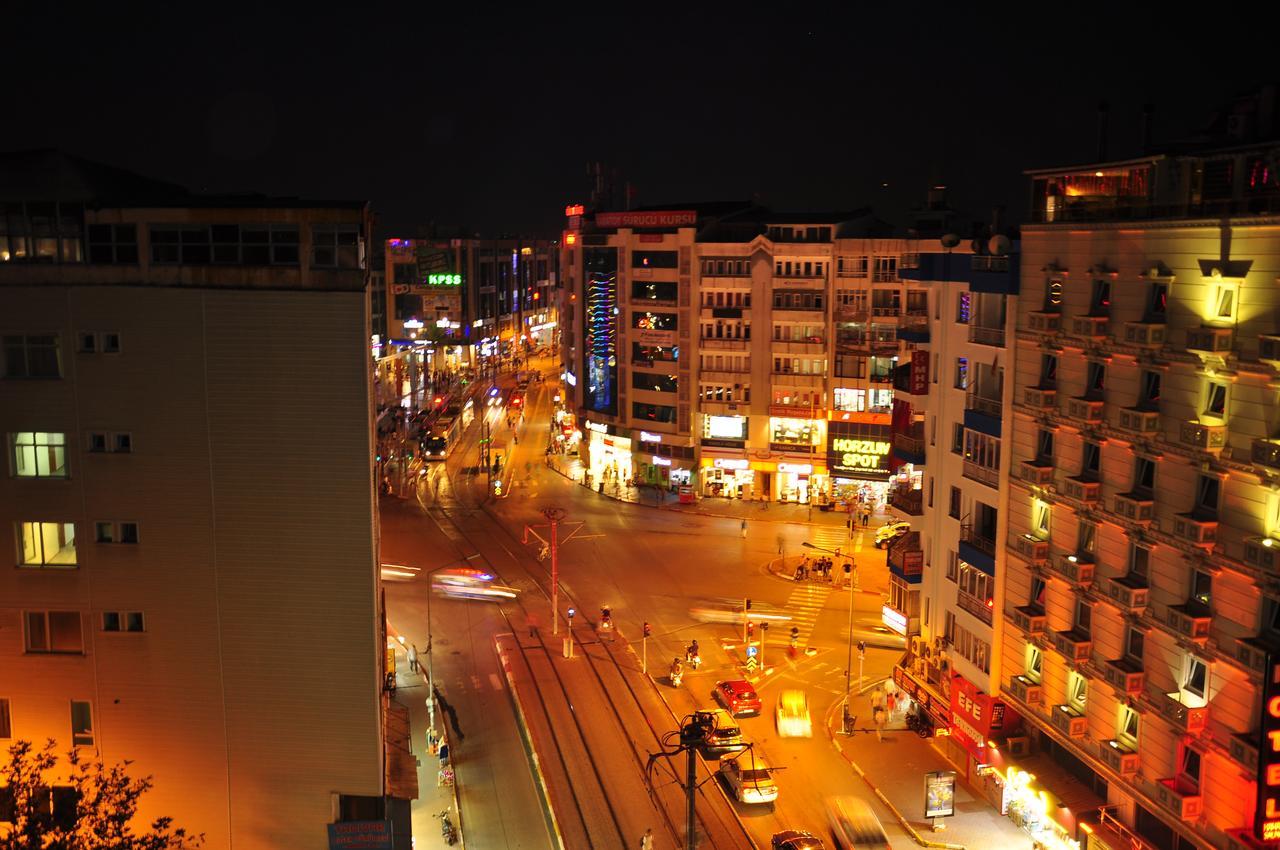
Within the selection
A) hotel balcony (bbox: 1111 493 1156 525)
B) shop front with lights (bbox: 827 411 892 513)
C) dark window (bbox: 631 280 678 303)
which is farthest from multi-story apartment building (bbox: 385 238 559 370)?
hotel balcony (bbox: 1111 493 1156 525)

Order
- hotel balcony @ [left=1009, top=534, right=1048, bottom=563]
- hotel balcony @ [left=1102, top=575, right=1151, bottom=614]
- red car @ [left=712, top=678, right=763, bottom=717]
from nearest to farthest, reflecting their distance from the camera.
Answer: hotel balcony @ [left=1102, top=575, right=1151, bottom=614] → hotel balcony @ [left=1009, top=534, right=1048, bottom=563] → red car @ [left=712, top=678, right=763, bottom=717]

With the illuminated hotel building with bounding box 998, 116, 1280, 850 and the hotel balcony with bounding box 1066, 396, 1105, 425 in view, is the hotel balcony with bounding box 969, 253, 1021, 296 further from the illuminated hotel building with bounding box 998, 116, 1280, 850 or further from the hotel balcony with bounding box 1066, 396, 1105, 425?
the hotel balcony with bounding box 1066, 396, 1105, 425

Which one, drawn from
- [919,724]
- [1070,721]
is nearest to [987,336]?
[1070,721]

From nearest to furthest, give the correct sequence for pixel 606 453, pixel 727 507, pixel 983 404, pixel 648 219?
1. pixel 983 404
2. pixel 727 507
3. pixel 648 219
4. pixel 606 453

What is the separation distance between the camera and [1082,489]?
3203cm

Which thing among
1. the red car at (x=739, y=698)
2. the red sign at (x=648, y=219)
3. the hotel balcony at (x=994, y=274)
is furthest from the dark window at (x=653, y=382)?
the hotel balcony at (x=994, y=274)

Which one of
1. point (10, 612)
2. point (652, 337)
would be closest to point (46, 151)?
point (10, 612)

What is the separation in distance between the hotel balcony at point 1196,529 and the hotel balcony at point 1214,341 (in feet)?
13.3

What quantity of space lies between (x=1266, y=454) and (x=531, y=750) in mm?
26626

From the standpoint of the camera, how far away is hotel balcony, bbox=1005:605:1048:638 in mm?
34250

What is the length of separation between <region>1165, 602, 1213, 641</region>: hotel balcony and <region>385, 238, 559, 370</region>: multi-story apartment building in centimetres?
8009

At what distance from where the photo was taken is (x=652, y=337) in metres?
83.4

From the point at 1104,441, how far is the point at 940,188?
31.1 meters

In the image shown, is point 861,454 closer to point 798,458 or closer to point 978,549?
point 798,458
